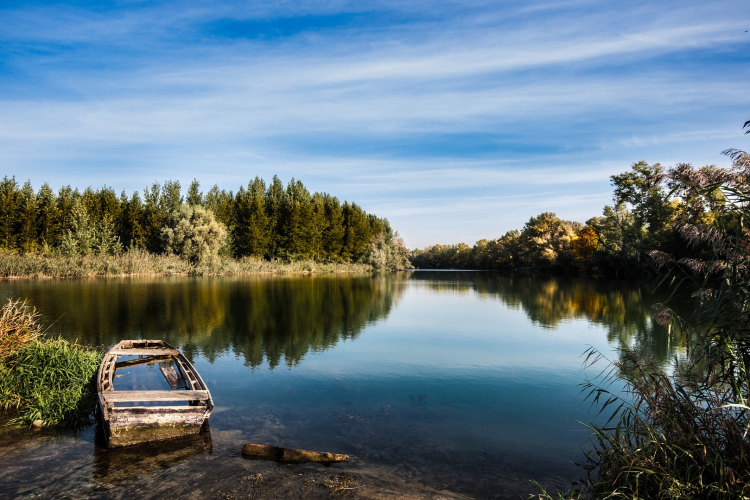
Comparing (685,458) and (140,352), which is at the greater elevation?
(140,352)

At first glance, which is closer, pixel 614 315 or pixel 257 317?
pixel 257 317

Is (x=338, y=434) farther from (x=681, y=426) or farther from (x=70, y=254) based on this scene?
(x=70, y=254)

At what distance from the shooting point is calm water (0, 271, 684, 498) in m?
5.90

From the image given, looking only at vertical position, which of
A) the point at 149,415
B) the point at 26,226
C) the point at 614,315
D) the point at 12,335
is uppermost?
the point at 26,226

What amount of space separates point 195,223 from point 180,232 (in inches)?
78.2

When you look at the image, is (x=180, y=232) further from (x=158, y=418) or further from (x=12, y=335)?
(x=158, y=418)

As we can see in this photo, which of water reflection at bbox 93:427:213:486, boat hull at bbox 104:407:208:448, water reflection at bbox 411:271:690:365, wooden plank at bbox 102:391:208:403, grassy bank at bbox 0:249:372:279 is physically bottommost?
water reflection at bbox 411:271:690:365

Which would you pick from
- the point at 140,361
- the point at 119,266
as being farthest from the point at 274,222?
the point at 140,361

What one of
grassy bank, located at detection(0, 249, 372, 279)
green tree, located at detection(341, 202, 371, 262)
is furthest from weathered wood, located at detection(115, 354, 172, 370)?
green tree, located at detection(341, 202, 371, 262)

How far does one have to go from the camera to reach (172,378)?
945cm

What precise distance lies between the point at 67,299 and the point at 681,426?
2669cm

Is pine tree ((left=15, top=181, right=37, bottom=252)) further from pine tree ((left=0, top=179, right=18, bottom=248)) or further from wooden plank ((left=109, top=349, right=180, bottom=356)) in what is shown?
wooden plank ((left=109, top=349, right=180, bottom=356))

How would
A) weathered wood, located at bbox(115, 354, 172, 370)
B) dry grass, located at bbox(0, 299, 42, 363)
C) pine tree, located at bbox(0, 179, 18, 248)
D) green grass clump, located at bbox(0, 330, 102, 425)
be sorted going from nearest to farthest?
green grass clump, located at bbox(0, 330, 102, 425)
dry grass, located at bbox(0, 299, 42, 363)
weathered wood, located at bbox(115, 354, 172, 370)
pine tree, located at bbox(0, 179, 18, 248)

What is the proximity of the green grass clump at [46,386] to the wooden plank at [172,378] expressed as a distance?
138cm
